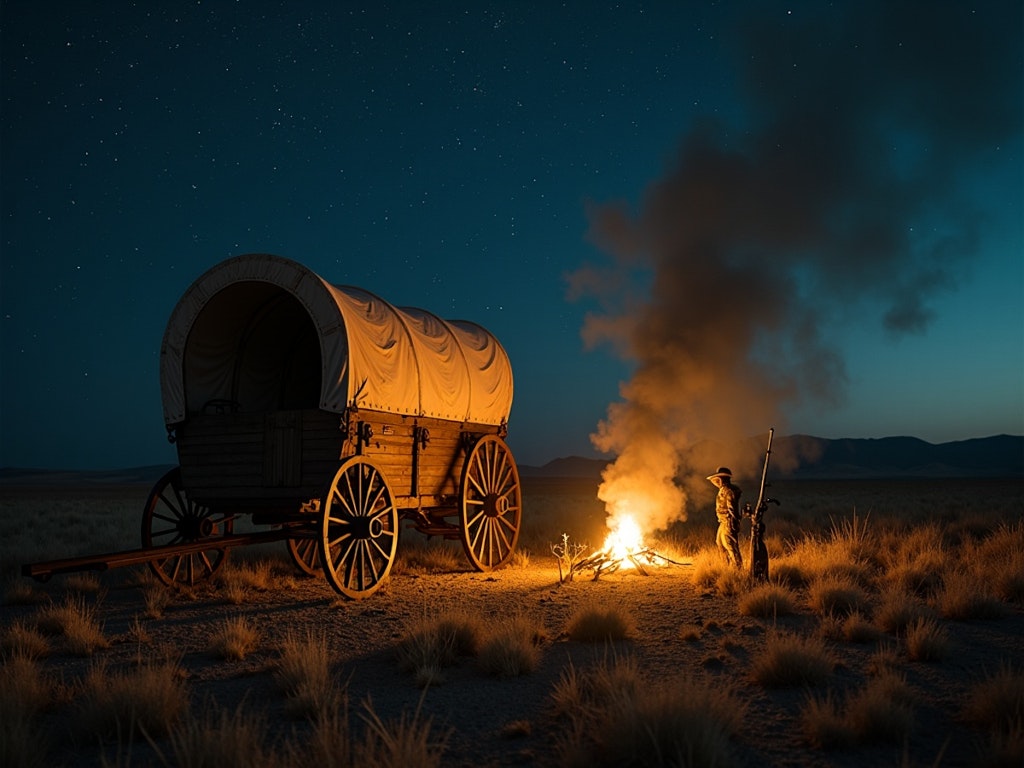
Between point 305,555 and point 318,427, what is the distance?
11.4ft

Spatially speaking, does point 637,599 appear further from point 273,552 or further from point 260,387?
point 273,552

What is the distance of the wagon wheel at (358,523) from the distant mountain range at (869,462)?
365 feet

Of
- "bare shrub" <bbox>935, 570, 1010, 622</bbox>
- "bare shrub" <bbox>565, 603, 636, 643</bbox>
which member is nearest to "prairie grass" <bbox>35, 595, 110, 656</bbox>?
"bare shrub" <bbox>565, 603, 636, 643</bbox>

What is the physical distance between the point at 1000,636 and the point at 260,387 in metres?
9.38

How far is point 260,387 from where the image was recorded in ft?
35.8

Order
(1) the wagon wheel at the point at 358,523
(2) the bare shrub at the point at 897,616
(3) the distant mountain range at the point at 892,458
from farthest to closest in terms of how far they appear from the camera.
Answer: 1. (3) the distant mountain range at the point at 892,458
2. (1) the wagon wheel at the point at 358,523
3. (2) the bare shrub at the point at 897,616

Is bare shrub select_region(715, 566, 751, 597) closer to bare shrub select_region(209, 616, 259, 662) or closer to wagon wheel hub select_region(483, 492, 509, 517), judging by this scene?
wagon wheel hub select_region(483, 492, 509, 517)

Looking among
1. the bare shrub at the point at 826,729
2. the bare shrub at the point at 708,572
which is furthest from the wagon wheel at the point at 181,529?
Result: the bare shrub at the point at 826,729

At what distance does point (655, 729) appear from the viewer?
148 inches

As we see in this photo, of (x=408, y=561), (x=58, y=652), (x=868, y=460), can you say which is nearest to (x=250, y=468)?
(x=58, y=652)

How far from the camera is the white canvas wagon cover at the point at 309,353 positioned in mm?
8719

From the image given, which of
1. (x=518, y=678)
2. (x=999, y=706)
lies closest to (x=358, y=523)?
(x=518, y=678)

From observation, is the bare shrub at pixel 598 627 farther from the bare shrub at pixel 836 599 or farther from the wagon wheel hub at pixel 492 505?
the wagon wheel hub at pixel 492 505

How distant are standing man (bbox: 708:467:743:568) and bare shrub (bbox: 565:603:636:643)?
10.7 ft
